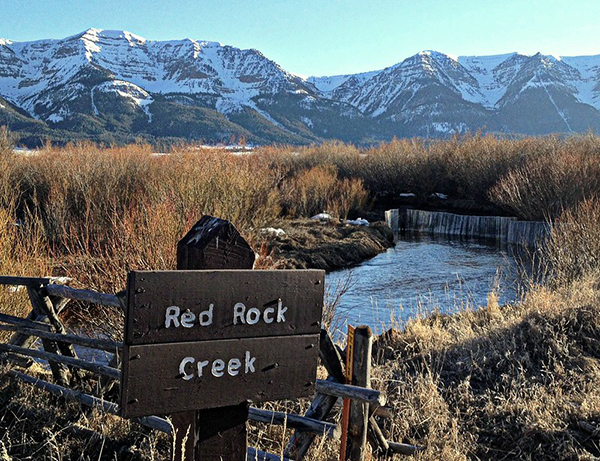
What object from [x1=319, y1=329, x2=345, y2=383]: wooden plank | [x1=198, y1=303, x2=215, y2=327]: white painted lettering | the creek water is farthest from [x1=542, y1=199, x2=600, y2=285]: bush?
[x1=198, y1=303, x2=215, y2=327]: white painted lettering

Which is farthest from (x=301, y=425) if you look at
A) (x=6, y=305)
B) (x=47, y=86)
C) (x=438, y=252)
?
(x=47, y=86)

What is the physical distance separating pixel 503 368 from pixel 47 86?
21527 centimetres

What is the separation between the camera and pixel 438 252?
1880 centimetres

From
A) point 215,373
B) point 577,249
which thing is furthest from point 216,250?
point 577,249

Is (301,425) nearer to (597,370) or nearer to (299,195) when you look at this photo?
(597,370)

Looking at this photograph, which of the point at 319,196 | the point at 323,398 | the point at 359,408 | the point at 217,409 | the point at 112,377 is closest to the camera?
the point at 217,409

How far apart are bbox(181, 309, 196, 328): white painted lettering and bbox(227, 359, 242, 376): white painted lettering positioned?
0.19 m

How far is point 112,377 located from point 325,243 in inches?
546

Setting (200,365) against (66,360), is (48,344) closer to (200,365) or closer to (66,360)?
(66,360)

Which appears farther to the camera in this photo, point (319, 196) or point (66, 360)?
point (319, 196)

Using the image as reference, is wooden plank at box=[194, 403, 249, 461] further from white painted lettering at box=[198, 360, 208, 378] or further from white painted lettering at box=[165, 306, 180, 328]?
white painted lettering at box=[165, 306, 180, 328]

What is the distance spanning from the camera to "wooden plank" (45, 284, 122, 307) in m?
3.54

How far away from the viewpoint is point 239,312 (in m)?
1.95

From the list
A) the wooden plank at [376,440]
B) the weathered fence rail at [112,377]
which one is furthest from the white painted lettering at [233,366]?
the wooden plank at [376,440]
